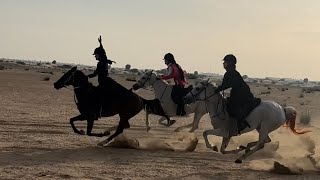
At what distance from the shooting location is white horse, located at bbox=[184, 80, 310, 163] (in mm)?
12422

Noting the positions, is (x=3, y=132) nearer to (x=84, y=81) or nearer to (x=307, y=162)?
(x=84, y=81)

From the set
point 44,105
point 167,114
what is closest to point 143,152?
point 167,114

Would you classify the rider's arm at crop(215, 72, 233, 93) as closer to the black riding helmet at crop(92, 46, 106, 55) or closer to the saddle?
the black riding helmet at crop(92, 46, 106, 55)

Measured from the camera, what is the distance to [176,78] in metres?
16.4

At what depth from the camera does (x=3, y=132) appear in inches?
590

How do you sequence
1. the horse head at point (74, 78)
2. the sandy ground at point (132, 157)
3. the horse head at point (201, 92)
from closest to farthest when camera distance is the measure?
the sandy ground at point (132, 157) < the horse head at point (201, 92) < the horse head at point (74, 78)

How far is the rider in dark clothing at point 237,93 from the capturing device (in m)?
12.4

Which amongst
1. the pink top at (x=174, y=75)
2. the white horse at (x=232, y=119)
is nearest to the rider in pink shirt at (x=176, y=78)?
the pink top at (x=174, y=75)

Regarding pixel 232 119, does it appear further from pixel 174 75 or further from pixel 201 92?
pixel 174 75

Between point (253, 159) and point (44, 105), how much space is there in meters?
15.7

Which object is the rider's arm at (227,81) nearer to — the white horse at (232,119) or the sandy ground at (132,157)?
the white horse at (232,119)

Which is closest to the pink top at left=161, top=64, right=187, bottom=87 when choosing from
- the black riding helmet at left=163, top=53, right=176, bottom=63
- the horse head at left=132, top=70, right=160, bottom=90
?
the black riding helmet at left=163, top=53, right=176, bottom=63

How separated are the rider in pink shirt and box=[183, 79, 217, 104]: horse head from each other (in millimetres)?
3504

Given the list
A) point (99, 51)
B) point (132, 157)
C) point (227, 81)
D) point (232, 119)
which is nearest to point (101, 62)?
point (99, 51)
